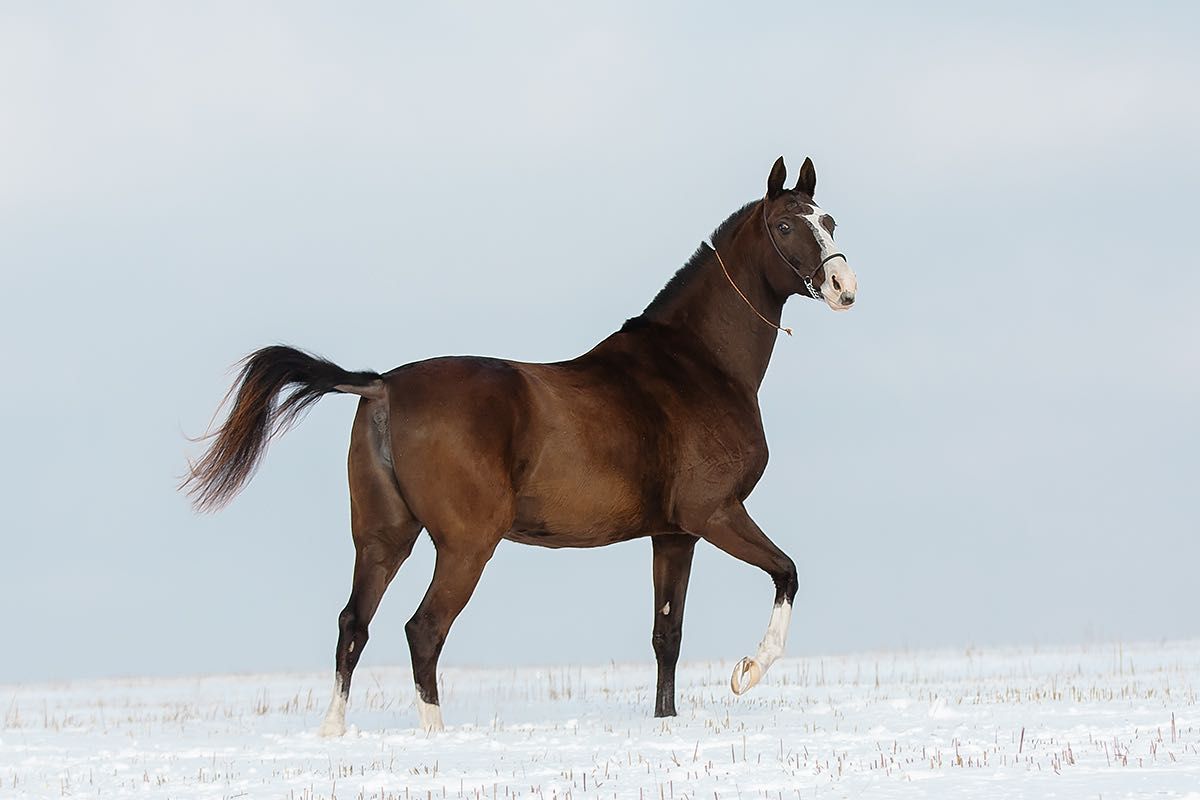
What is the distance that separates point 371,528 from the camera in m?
8.30

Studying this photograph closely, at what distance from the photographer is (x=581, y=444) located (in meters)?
8.33

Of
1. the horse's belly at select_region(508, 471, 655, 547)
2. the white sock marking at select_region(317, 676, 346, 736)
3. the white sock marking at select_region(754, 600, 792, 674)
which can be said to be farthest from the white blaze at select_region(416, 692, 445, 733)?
the white sock marking at select_region(754, 600, 792, 674)

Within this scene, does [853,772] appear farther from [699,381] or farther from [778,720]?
[699,381]

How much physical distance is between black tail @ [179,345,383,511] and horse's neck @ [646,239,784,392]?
7.39 ft

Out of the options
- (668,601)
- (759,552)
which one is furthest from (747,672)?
(668,601)

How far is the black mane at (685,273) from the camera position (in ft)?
30.8

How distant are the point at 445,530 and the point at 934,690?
195 inches

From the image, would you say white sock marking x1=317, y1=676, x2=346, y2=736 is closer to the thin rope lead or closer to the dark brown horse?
the dark brown horse

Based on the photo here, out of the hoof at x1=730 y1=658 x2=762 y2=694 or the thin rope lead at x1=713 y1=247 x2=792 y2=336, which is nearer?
the hoof at x1=730 y1=658 x2=762 y2=694

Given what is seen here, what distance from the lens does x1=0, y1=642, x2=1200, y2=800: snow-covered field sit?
5980 millimetres

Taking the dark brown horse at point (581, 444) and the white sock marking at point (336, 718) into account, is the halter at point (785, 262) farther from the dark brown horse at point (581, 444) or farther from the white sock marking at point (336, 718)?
the white sock marking at point (336, 718)

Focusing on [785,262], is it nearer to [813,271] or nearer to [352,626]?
[813,271]

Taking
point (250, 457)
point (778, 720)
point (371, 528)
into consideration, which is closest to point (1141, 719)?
point (778, 720)

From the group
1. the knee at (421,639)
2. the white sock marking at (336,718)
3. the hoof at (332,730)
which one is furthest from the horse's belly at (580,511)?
the hoof at (332,730)
